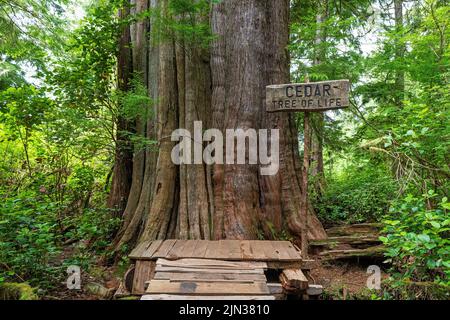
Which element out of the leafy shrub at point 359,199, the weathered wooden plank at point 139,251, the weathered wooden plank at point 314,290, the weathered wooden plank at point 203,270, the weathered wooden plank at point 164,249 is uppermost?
the leafy shrub at point 359,199

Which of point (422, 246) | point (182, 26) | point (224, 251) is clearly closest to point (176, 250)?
point (224, 251)

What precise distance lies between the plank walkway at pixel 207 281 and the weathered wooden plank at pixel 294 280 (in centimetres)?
25

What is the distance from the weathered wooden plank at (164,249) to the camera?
11.3 ft

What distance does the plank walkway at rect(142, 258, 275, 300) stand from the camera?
268 cm

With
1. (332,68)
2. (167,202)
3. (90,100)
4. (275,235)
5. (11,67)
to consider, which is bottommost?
(275,235)

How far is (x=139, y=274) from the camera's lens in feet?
11.4

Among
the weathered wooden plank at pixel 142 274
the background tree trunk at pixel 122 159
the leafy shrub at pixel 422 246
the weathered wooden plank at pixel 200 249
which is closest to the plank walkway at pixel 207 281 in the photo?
the weathered wooden plank at pixel 200 249

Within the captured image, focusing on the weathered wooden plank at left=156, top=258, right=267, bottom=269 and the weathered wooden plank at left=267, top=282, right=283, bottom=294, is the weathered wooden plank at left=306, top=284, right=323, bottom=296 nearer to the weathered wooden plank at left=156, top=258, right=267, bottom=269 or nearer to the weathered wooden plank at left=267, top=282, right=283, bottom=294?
the weathered wooden plank at left=267, top=282, right=283, bottom=294

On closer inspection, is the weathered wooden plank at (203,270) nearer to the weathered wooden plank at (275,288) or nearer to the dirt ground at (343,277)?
the weathered wooden plank at (275,288)

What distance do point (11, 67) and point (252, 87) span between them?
10.5 metres

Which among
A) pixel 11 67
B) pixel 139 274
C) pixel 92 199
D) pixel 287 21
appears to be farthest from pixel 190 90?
pixel 11 67

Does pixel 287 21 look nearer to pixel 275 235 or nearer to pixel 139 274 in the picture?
pixel 275 235

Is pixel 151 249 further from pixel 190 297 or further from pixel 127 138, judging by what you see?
pixel 127 138
